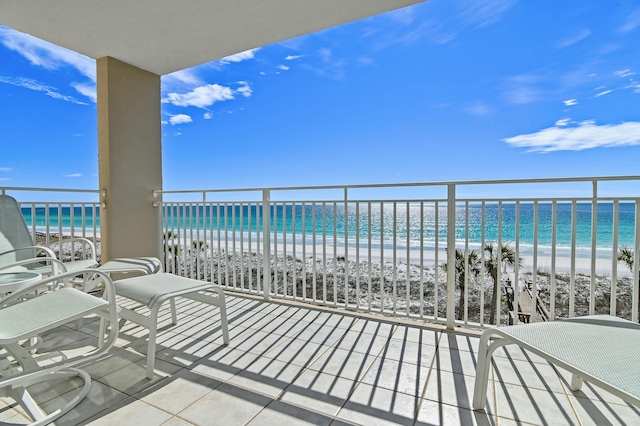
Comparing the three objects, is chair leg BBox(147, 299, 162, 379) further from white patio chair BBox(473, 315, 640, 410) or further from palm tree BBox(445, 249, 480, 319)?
palm tree BBox(445, 249, 480, 319)

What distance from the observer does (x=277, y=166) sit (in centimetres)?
2209

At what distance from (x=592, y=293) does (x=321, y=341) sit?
5.91 feet

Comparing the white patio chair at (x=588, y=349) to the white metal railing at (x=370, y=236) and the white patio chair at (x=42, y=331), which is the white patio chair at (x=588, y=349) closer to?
the white metal railing at (x=370, y=236)

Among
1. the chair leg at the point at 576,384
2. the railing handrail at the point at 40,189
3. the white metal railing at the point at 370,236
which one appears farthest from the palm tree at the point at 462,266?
the railing handrail at the point at 40,189

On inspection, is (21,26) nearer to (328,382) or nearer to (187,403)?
(187,403)

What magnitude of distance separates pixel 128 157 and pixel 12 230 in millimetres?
1484

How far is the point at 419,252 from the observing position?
4293mm

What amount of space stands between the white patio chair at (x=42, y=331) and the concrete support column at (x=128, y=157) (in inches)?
80.7

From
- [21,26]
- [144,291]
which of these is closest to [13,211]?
[144,291]

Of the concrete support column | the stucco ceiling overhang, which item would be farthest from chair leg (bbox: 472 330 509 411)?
the concrete support column

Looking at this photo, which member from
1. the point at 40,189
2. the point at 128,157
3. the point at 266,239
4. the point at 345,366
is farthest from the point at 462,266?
the point at 40,189

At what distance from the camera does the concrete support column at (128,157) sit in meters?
3.50

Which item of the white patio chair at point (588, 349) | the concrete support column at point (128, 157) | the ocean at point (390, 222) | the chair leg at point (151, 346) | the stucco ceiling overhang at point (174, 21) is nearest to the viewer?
the white patio chair at point (588, 349)

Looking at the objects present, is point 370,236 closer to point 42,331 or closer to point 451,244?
point 451,244
